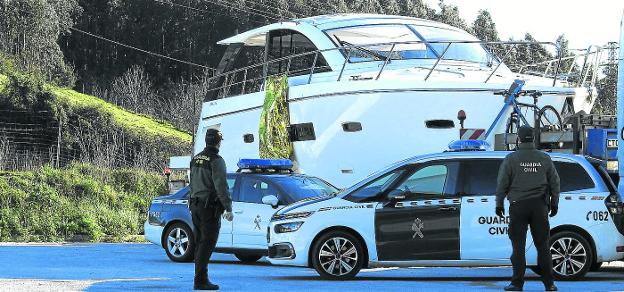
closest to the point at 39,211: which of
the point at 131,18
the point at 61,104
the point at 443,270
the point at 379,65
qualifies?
the point at 379,65

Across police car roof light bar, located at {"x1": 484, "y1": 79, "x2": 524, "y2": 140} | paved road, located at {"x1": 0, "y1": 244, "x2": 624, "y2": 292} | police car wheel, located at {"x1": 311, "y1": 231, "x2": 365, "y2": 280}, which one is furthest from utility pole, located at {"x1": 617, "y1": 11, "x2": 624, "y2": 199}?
police car roof light bar, located at {"x1": 484, "y1": 79, "x2": 524, "y2": 140}

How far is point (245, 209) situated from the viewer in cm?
1781

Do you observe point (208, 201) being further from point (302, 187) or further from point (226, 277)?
point (302, 187)

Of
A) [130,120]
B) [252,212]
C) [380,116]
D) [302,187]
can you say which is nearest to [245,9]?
[130,120]

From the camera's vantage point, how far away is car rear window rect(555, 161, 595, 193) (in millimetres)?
14180

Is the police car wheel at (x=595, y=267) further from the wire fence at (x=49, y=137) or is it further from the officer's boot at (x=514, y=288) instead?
the wire fence at (x=49, y=137)

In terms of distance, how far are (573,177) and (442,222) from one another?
170 centimetres

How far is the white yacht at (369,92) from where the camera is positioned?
1995 cm

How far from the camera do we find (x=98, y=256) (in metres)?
20.0

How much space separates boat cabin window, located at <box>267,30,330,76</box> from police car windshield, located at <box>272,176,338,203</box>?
425 cm

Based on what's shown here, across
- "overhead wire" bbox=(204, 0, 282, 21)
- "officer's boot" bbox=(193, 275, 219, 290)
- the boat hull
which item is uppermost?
"overhead wire" bbox=(204, 0, 282, 21)

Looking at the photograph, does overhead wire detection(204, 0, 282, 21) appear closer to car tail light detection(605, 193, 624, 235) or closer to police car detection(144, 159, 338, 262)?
police car detection(144, 159, 338, 262)

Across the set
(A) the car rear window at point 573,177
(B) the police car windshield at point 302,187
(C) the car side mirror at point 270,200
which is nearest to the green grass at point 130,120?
(B) the police car windshield at point 302,187

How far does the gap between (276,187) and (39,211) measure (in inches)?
485
